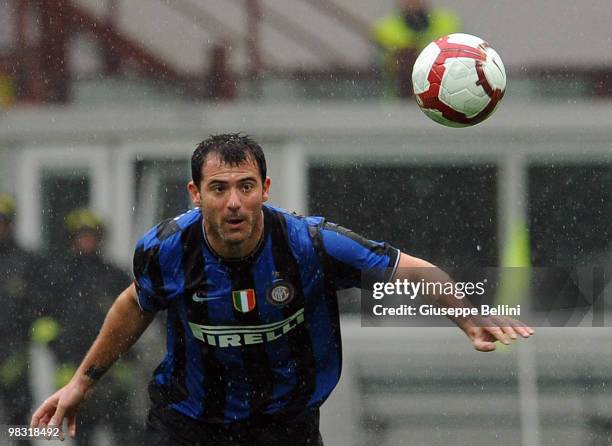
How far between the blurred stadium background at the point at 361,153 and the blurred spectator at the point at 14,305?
3.0 inches

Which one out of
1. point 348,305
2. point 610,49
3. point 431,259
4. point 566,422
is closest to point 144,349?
point 348,305

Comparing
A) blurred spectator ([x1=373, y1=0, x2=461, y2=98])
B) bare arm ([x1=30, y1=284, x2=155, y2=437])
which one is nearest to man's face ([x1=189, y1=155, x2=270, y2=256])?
bare arm ([x1=30, y1=284, x2=155, y2=437])

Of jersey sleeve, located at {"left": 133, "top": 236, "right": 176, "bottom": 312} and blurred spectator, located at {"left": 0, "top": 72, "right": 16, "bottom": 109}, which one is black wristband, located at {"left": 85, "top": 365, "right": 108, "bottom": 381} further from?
blurred spectator, located at {"left": 0, "top": 72, "right": 16, "bottom": 109}

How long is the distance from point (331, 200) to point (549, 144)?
1.10 meters

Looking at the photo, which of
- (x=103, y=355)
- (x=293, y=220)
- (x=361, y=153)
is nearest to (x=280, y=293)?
(x=293, y=220)

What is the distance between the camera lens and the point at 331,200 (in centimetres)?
593

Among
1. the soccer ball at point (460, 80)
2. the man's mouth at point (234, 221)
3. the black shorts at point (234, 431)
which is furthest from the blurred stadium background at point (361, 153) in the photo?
the man's mouth at point (234, 221)

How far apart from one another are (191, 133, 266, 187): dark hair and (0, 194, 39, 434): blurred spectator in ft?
8.40

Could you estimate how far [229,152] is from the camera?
3484mm

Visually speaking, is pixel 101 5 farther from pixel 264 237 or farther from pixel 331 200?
pixel 264 237

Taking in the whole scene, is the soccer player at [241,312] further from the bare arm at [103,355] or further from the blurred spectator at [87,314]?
the blurred spectator at [87,314]

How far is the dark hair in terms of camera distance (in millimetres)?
3482

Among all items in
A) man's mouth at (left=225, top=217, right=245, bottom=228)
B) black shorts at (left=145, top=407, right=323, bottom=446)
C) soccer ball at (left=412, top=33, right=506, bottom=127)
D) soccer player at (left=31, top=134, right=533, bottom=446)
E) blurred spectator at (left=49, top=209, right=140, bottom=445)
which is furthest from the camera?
blurred spectator at (left=49, top=209, right=140, bottom=445)

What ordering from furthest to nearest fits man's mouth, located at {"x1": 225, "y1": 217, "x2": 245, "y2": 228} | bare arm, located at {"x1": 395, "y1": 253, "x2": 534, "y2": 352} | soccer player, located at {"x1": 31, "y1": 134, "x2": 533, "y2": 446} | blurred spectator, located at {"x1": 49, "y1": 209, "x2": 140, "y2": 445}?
blurred spectator, located at {"x1": 49, "y1": 209, "x2": 140, "y2": 445} < soccer player, located at {"x1": 31, "y1": 134, "x2": 533, "y2": 446} < man's mouth, located at {"x1": 225, "y1": 217, "x2": 245, "y2": 228} < bare arm, located at {"x1": 395, "y1": 253, "x2": 534, "y2": 352}
